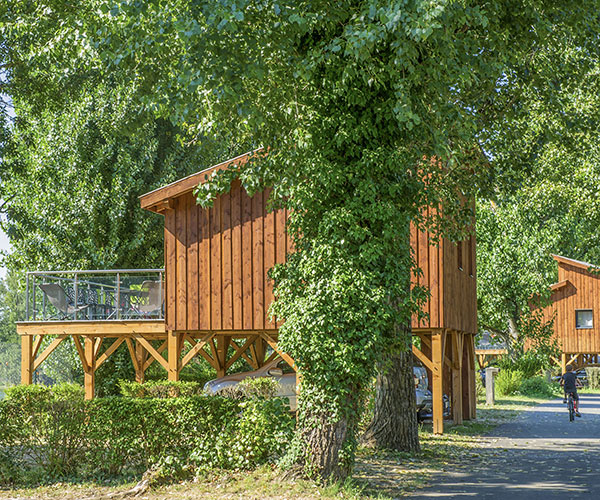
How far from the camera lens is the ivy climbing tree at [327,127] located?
972cm

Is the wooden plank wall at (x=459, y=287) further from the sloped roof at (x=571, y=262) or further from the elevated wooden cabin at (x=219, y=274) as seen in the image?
the sloped roof at (x=571, y=262)

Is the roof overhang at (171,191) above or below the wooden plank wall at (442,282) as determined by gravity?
above

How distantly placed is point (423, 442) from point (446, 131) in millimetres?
7409

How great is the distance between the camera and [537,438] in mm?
17656

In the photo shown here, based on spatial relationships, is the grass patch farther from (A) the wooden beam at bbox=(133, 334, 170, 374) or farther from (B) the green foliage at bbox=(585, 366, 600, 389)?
(B) the green foliage at bbox=(585, 366, 600, 389)

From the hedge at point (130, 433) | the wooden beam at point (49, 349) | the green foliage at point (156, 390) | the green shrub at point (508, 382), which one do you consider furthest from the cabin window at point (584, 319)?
the hedge at point (130, 433)

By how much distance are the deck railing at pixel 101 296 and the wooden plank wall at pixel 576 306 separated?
102 feet

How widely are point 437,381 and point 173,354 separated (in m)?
6.75

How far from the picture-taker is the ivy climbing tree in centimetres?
972

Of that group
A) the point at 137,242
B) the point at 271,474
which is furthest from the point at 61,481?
the point at 137,242

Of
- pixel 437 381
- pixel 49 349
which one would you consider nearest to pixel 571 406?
pixel 437 381

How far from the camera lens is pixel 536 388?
36438 millimetres

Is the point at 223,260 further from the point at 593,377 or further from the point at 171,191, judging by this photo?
the point at 593,377

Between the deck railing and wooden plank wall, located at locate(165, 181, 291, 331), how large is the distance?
2.47ft
